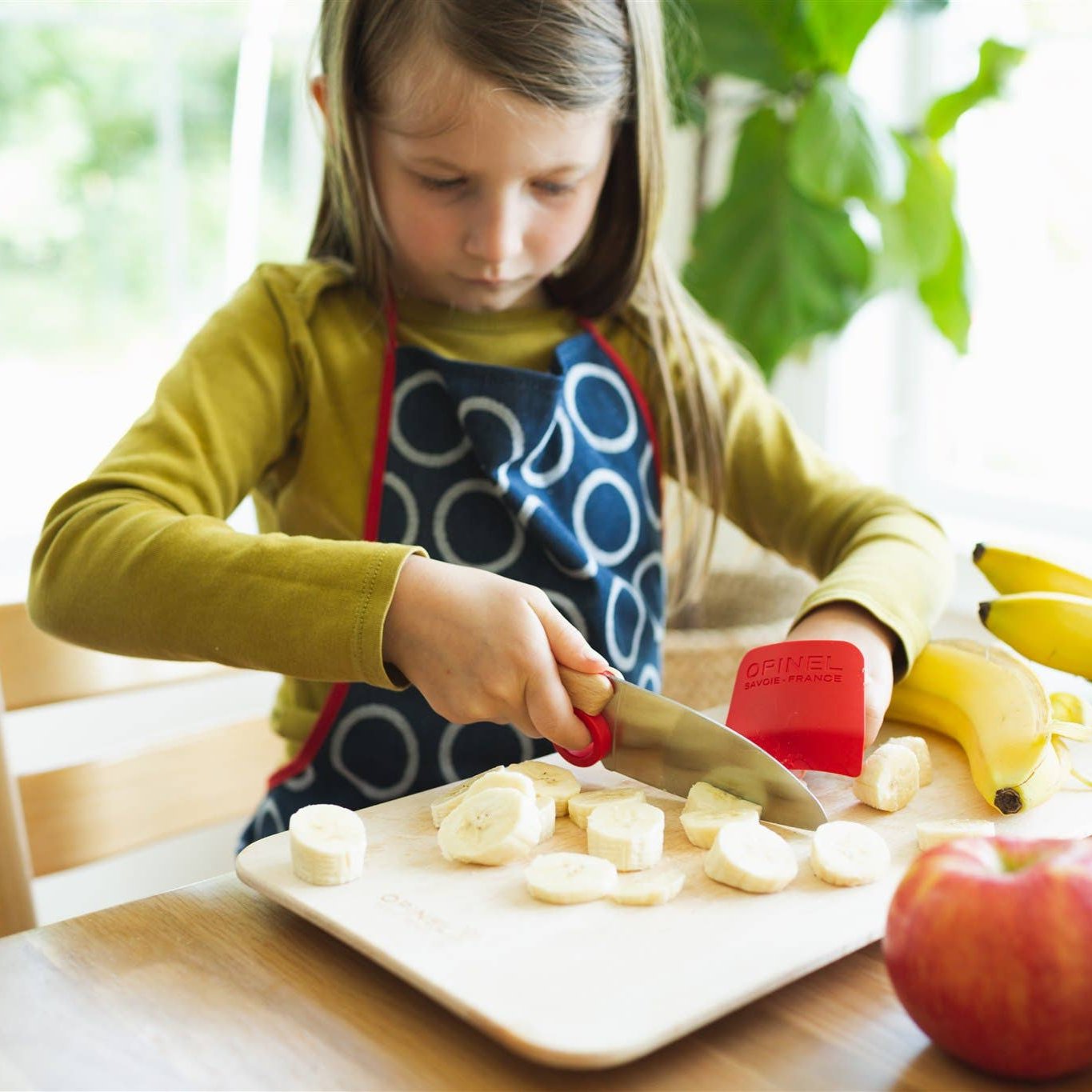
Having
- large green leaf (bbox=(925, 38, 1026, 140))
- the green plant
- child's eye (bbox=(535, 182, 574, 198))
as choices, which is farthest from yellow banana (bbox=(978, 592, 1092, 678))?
large green leaf (bbox=(925, 38, 1026, 140))

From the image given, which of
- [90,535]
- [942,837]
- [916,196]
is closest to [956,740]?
[942,837]

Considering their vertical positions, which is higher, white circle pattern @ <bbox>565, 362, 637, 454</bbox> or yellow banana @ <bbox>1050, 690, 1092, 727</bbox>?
white circle pattern @ <bbox>565, 362, 637, 454</bbox>

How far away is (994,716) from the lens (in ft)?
2.84

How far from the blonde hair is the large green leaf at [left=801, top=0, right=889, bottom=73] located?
22.7 inches

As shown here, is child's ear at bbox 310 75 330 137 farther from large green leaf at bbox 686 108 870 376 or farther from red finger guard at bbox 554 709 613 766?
large green leaf at bbox 686 108 870 376

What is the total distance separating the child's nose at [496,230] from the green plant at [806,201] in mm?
736

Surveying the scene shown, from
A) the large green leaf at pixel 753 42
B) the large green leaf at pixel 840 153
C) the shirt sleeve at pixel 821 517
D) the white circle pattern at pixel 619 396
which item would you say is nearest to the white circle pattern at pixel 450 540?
the white circle pattern at pixel 619 396

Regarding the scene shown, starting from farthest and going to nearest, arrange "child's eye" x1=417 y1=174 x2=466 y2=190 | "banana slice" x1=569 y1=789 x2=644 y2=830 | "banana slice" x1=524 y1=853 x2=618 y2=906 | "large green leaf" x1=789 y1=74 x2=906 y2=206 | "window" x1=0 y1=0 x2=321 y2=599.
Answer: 1. "window" x1=0 y1=0 x2=321 y2=599
2. "large green leaf" x1=789 y1=74 x2=906 y2=206
3. "child's eye" x1=417 y1=174 x2=466 y2=190
4. "banana slice" x1=569 y1=789 x2=644 y2=830
5. "banana slice" x1=524 y1=853 x2=618 y2=906

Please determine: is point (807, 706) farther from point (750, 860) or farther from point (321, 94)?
point (321, 94)

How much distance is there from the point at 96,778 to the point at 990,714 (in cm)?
72

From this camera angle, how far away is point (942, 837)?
723mm

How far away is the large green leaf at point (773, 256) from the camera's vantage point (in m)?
1.70

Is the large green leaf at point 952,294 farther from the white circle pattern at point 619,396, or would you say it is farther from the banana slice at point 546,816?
the banana slice at point 546,816

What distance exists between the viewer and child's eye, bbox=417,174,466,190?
3.22 ft
